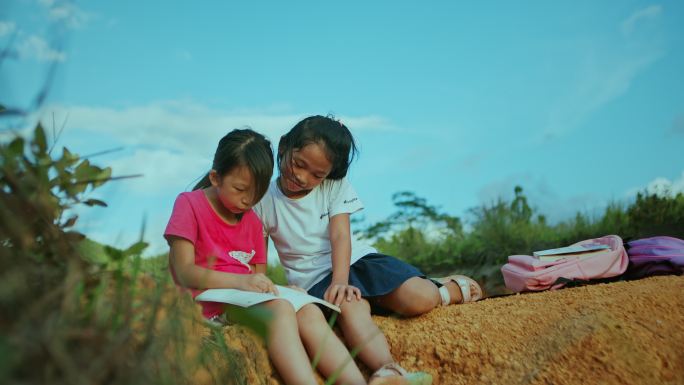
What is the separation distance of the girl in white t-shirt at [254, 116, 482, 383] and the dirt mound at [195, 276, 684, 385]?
0.16m

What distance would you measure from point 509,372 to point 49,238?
1.89 m

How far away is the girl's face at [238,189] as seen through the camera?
2975mm

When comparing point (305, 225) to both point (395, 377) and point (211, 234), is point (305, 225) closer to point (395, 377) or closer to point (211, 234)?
point (211, 234)

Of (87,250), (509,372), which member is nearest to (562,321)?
(509,372)

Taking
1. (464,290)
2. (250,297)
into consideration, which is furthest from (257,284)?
(464,290)

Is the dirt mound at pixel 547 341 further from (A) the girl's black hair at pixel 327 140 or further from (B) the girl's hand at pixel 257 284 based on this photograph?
(A) the girl's black hair at pixel 327 140

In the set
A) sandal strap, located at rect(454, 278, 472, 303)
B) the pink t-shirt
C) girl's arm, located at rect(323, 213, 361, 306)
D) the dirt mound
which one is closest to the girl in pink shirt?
the pink t-shirt

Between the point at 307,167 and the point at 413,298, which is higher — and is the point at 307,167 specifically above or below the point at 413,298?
above

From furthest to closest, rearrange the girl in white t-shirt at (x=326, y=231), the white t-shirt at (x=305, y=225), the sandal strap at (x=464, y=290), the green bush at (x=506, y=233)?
1. the green bush at (x=506, y=233)
2. the sandal strap at (x=464, y=290)
3. the white t-shirt at (x=305, y=225)
4. the girl in white t-shirt at (x=326, y=231)

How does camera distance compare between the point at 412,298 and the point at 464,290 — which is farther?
the point at 464,290

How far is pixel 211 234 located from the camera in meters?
3.09

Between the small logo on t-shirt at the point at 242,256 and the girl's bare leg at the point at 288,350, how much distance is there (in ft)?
2.00

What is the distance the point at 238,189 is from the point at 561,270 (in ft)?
7.38

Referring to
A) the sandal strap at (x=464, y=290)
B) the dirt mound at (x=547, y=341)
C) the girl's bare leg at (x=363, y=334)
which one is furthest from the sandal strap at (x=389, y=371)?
the sandal strap at (x=464, y=290)
